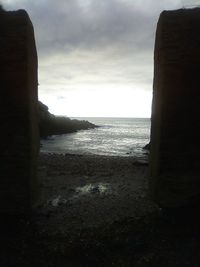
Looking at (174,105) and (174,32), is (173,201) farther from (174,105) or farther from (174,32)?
(174,32)

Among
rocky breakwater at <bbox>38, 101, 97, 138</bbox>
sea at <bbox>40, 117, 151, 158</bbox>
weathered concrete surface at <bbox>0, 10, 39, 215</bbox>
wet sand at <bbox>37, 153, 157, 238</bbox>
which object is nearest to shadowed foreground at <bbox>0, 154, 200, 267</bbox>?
wet sand at <bbox>37, 153, 157, 238</bbox>

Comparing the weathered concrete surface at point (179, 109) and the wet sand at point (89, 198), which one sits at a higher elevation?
the weathered concrete surface at point (179, 109)

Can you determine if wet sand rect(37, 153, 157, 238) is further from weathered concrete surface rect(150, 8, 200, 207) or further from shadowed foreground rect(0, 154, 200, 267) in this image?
weathered concrete surface rect(150, 8, 200, 207)

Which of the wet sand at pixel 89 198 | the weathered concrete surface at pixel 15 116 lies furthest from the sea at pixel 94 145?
the weathered concrete surface at pixel 15 116

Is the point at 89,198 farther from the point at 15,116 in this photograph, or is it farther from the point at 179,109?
the point at 179,109

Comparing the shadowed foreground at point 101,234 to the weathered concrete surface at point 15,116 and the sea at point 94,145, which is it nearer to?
the weathered concrete surface at point 15,116

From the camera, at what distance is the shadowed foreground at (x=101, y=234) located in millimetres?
5852

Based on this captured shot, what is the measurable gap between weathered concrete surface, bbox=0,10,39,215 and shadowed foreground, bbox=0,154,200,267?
0.64 meters

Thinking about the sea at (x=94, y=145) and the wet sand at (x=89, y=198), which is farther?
the sea at (x=94, y=145)

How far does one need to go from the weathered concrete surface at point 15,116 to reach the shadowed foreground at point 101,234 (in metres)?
0.64

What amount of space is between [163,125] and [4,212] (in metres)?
3.78

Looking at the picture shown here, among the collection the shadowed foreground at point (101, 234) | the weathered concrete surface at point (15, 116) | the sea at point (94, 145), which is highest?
the weathered concrete surface at point (15, 116)

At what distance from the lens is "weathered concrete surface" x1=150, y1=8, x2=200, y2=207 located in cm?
665

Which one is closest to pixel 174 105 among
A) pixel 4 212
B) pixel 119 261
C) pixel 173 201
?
pixel 173 201
